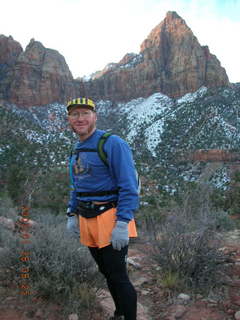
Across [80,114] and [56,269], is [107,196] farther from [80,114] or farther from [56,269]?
[56,269]

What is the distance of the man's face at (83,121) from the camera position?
234cm

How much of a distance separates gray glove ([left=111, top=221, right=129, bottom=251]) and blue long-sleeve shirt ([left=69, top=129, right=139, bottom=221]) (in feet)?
0.14

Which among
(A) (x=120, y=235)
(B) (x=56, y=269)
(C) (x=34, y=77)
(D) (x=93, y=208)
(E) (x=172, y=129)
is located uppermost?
(C) (x=34, y=77)

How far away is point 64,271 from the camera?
9.93ft

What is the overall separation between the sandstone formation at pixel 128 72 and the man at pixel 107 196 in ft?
224

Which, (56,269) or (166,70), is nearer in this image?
(56,269)

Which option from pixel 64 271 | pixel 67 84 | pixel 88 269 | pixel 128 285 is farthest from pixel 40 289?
pixel 67 84

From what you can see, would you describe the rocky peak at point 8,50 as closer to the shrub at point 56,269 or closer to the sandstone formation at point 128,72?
the sandstone formation at point 128,72

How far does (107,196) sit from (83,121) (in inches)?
23.5

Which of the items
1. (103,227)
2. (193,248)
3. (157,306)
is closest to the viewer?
(103,227)

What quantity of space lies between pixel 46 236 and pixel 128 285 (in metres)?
1.32

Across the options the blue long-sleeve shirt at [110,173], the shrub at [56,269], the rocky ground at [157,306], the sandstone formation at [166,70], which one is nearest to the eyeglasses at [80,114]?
the blue long-sleeve shirt at [110,173]

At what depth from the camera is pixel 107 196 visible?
2225 millimetres

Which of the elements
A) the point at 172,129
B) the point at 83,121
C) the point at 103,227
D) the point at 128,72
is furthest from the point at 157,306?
the point at 128,72
